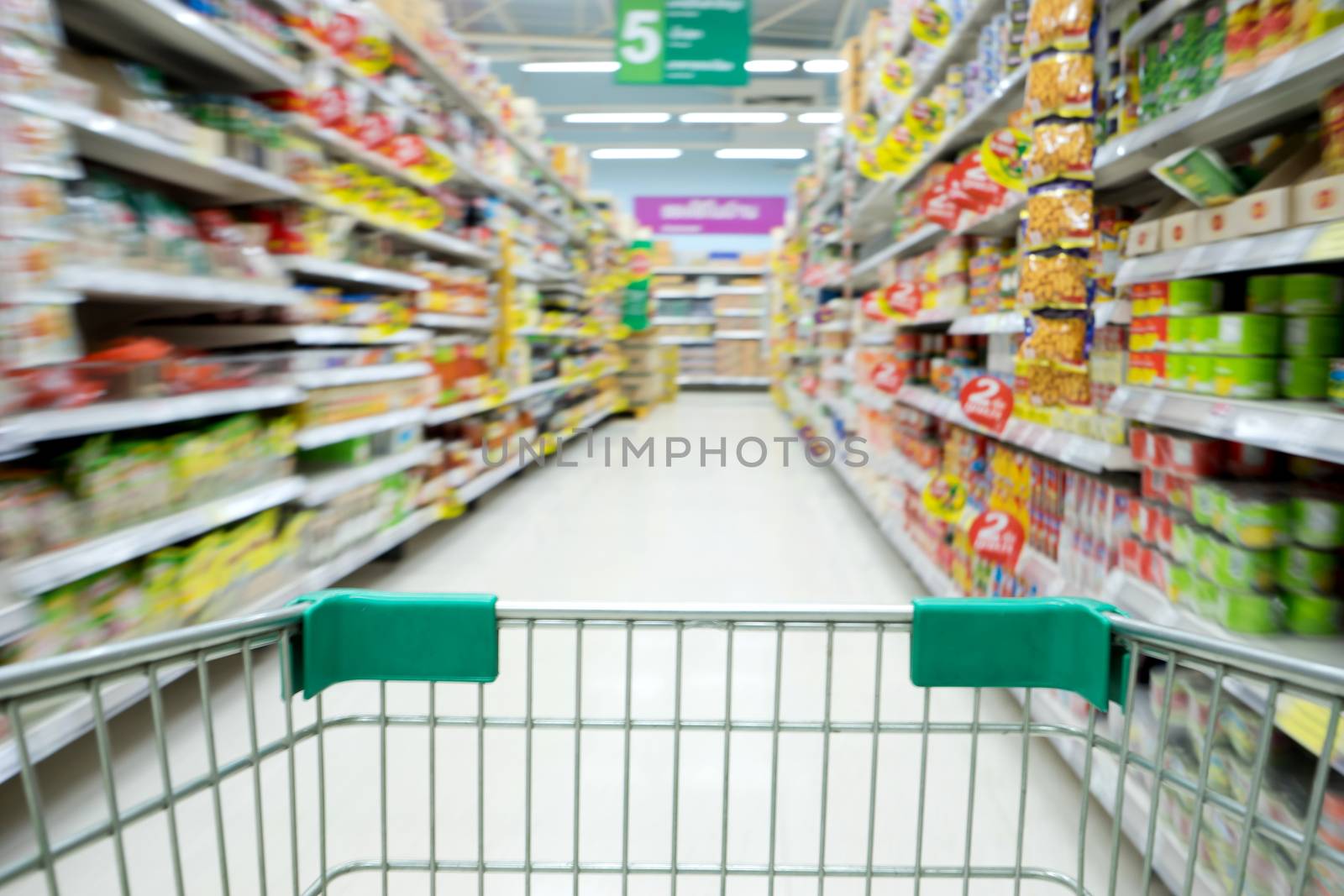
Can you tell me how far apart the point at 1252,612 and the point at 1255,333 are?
1.49ft

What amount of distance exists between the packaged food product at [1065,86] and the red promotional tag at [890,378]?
189 cm

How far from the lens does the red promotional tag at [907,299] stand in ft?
11.4

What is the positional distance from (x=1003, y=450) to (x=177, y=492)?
7.58ft

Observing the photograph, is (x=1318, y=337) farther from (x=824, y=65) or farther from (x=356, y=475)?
(x=824, y=65)

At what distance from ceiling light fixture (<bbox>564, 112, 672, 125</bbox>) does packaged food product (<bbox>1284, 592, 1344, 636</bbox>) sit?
1268 cm

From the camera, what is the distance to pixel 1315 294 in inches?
52.3

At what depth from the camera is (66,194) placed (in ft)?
6.22

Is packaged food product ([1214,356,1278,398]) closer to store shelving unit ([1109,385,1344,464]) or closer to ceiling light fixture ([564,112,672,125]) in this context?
store shelving unit ([1109,385,1344,464])

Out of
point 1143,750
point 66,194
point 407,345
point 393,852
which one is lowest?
point 393,852

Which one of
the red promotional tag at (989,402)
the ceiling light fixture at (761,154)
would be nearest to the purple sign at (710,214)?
the ceiling light fixture at (761,154)

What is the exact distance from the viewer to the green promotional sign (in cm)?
653

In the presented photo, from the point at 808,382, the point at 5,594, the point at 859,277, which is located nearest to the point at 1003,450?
the point at 5,594

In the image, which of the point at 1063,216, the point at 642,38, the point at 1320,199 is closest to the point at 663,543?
the point at 1063,216

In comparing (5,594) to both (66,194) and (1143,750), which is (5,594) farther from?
(1143,750)
